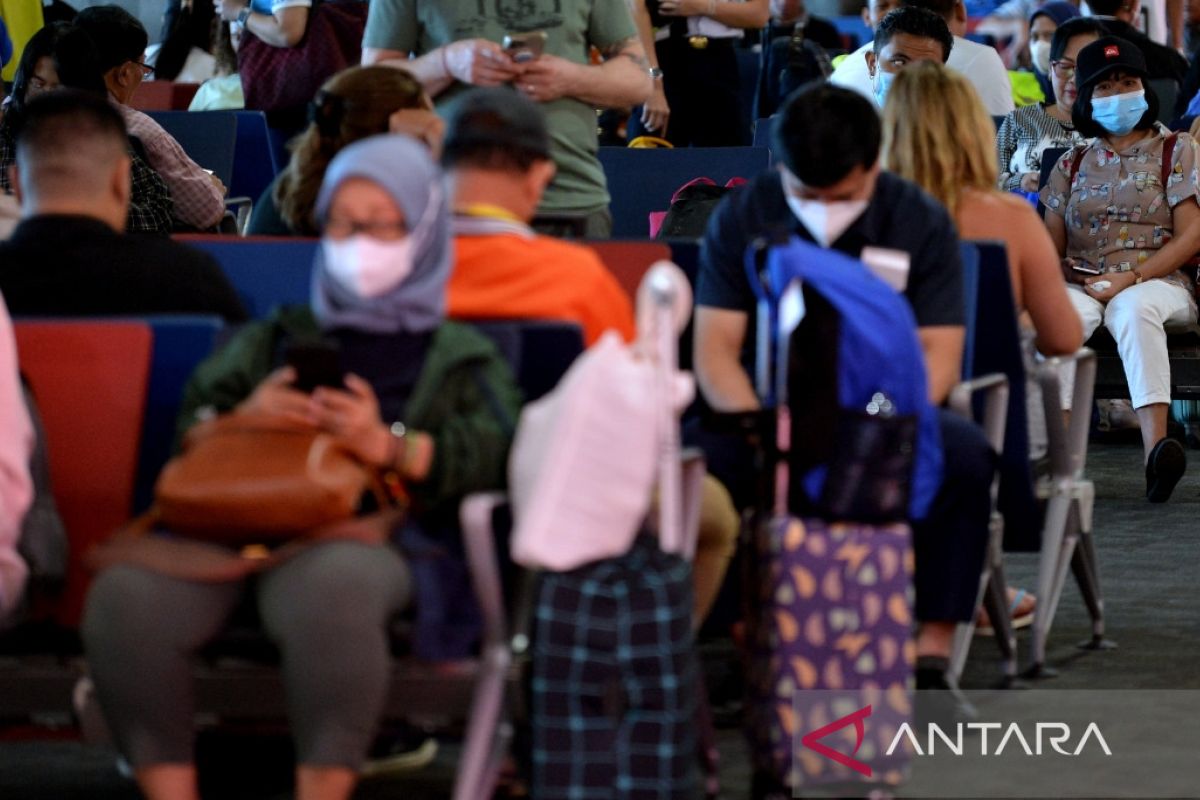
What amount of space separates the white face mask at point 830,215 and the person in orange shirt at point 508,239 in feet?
1.85

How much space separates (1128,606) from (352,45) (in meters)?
4.58

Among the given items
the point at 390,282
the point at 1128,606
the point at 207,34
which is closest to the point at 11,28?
the point at 207,34

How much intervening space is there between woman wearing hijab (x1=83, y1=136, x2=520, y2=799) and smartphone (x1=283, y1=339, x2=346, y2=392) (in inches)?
1.2

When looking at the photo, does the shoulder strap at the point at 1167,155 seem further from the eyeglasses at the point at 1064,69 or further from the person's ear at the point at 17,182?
the person's ear at the point at 17,182

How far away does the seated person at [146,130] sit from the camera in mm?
6816

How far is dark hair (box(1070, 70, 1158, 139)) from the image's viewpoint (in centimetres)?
752

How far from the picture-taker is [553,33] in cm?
582

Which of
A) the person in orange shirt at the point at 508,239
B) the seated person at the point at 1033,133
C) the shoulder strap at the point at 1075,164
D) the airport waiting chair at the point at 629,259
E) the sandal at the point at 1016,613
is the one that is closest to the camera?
the person in orange shirt at the point at 508,239

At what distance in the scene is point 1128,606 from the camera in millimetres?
5660

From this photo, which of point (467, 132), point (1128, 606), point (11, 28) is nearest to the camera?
point (467, 132)

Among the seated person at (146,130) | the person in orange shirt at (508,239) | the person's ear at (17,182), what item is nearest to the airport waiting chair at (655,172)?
the seated person at (146,130)

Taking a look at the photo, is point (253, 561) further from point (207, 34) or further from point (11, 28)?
point (207, 34)

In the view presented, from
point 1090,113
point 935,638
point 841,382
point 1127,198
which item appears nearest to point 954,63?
point 1090,113

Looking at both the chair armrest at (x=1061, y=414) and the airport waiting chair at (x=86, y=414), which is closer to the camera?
the airport waiting chair at (x=86, y=414)
